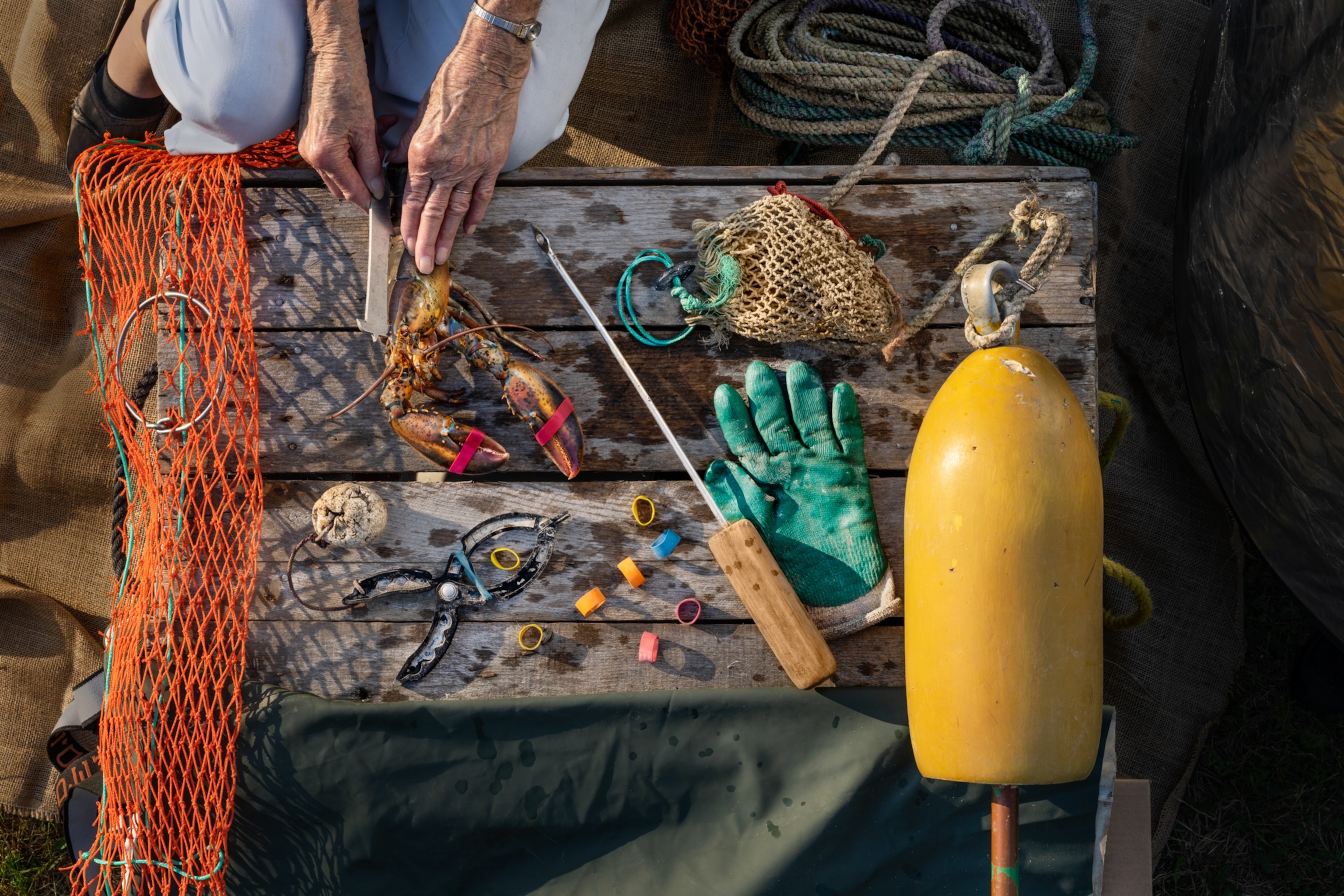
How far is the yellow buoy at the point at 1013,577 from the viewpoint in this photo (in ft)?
4.66

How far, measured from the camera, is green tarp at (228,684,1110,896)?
1.76 meters

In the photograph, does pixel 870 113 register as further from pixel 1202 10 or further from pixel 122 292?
pixel 122 292

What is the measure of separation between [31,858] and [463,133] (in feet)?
7.50

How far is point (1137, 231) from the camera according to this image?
7.66 feet

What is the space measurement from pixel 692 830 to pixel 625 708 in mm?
283

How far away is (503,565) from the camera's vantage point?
6.03 feet

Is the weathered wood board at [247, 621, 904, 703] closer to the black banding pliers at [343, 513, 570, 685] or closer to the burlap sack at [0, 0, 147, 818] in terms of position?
the black banding pliers at [343, 513, 570, 685]

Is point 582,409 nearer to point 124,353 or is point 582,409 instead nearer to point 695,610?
point 695,610

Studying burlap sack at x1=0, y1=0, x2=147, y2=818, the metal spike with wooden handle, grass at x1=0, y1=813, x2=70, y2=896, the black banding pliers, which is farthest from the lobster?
grass at x1=0, y1=813, x2=70, y2=896

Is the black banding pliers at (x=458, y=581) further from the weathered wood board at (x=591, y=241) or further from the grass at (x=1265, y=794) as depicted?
the grass at (x=1265, y=794)

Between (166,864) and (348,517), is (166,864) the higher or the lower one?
the lower one

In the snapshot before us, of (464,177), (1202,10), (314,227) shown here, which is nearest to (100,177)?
(314,227)

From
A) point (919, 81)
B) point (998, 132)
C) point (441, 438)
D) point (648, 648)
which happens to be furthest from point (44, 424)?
point (998, 132)

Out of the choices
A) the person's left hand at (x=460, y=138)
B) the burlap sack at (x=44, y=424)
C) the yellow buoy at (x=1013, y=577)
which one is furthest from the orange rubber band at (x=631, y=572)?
the burlap sack at (x=44, y=424)
